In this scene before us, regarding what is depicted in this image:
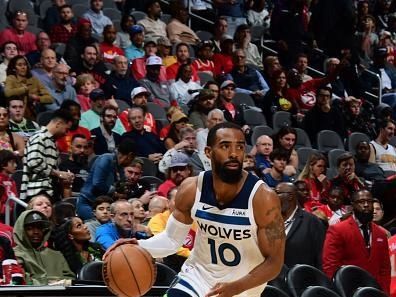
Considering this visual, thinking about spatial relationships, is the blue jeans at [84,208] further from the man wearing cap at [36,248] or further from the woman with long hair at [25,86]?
the woman with long hair at [25,86]

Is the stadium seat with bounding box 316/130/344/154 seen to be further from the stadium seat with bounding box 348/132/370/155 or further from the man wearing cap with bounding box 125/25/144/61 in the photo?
the man wearing cap with bounding box 125/25/144/61

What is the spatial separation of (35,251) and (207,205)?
2.89 m

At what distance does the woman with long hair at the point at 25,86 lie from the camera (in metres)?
12.4

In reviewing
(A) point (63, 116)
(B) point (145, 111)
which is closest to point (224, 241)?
(A) point (63, 116)

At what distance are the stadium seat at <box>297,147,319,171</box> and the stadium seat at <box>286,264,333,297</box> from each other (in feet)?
15.7

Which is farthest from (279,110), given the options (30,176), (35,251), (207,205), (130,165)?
(207,205)

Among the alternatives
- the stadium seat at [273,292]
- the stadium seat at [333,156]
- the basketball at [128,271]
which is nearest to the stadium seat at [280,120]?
the stadium seat at [333,156]

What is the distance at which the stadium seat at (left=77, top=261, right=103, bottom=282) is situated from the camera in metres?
8.62

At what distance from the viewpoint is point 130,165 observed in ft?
37.9

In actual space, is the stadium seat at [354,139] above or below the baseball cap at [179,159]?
below

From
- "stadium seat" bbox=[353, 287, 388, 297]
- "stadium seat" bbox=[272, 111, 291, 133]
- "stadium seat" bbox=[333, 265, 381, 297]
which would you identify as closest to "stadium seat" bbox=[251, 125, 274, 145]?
"stadium seat" bbox=[272, 111, 291, 133]

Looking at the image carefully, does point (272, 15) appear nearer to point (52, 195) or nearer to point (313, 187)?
point (313, 187)

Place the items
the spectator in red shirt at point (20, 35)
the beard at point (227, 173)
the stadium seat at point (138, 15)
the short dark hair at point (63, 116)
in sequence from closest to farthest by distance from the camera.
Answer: the beard at point (227, 173), the short dark hair at point (63, 116), the spectator in red shirt at point (20, 35), the stadium seat at point (138, 15)

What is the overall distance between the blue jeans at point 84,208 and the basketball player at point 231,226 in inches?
164
